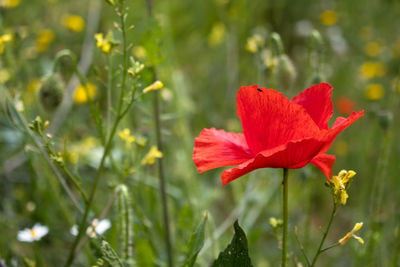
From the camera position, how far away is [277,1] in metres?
2.53

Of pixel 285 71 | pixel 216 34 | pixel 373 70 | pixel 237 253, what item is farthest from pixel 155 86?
pixel 373 70

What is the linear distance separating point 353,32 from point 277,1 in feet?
1.88

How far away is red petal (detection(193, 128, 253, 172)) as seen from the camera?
21.5 inches

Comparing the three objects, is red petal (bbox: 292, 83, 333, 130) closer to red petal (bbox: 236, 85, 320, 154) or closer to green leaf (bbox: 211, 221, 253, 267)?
red petal (bbox: 236, 85, 320, 154)

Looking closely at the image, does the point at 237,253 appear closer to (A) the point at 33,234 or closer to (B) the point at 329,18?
(A) the point at 33,234

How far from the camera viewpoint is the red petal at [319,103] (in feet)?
1.80

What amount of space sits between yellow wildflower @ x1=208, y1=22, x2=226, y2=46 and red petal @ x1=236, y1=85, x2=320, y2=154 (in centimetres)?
178

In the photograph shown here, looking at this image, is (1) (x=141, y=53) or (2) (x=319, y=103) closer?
(2) (x=319, y=103)

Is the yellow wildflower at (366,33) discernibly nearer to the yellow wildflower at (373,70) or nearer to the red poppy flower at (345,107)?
the yellow wildflower at (373,70)

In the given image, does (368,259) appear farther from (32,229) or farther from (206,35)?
(206,35)

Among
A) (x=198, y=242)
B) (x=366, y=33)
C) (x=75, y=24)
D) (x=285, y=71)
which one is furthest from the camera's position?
(x=366, y=33)

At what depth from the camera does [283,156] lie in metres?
0.51

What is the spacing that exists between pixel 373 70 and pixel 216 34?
780 mm

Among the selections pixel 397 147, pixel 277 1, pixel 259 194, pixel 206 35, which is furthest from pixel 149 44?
pixel 277 1
